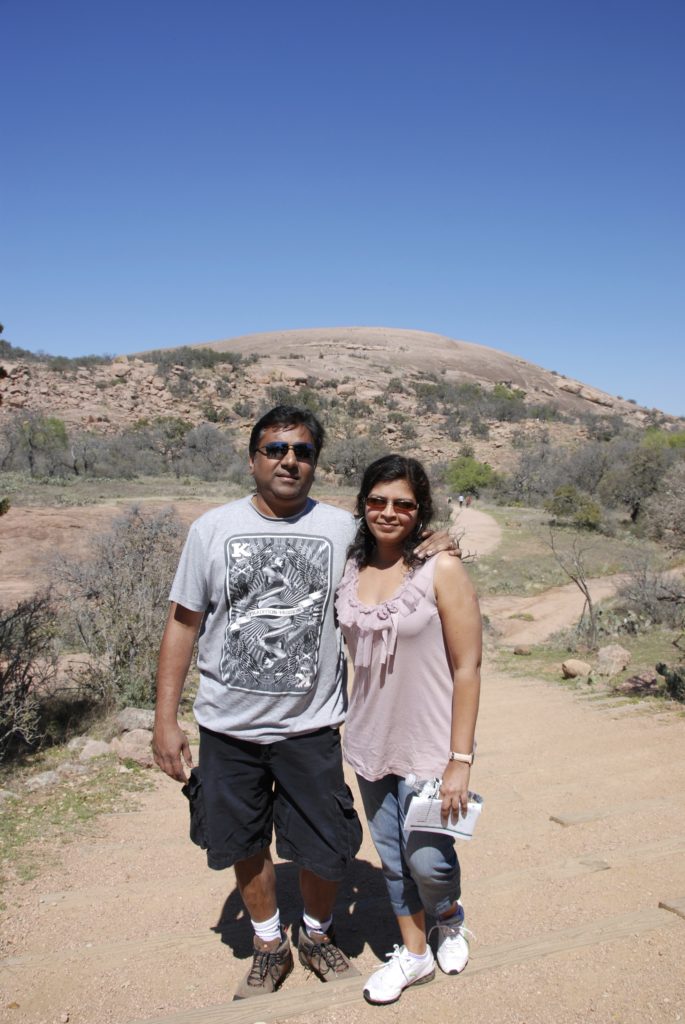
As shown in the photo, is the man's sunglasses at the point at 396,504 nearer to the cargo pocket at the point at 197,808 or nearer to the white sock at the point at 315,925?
the cargo pocket at the point at 197,808

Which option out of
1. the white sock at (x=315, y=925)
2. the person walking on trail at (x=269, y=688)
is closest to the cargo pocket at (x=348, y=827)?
the person walking on trail at (x=269, y=688)

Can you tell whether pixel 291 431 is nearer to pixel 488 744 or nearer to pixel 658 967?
pixel 658 967

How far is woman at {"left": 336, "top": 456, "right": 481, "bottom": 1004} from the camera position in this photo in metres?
2.11

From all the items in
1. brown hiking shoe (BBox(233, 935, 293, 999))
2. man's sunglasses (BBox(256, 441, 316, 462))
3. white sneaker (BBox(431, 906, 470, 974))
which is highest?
man's sunglasses (BBox(256, 441, 316, 462))

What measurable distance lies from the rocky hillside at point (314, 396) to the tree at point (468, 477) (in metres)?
3.84

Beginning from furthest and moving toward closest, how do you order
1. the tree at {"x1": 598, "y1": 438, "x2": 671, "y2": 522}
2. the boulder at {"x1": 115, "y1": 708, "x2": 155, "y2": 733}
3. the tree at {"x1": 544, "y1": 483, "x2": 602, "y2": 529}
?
the tree at {"x1": 598, "y1": 438, "x2": 671, "y2": 522} < the tree at {"x1": 544, "y1": 483, "x2": 602, "y2": 529} < the boulder at {"x1": 115, "y1": 708, "x2": 155, "y2": 733}

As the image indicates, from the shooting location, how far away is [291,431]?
2.37 meters

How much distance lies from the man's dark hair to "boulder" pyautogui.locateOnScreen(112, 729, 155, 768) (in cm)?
314

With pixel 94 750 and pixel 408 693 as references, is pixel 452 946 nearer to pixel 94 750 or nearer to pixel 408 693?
pixel 408 693

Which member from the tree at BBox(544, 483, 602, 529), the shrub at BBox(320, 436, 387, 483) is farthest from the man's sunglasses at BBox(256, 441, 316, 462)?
the shrub at BBox(320, 436, 387, 483)

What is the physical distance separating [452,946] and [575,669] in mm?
6257

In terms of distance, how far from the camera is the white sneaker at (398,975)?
2.18 metres

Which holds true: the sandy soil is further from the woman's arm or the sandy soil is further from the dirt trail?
the woman's arm

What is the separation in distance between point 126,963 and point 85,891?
2.32 feet
